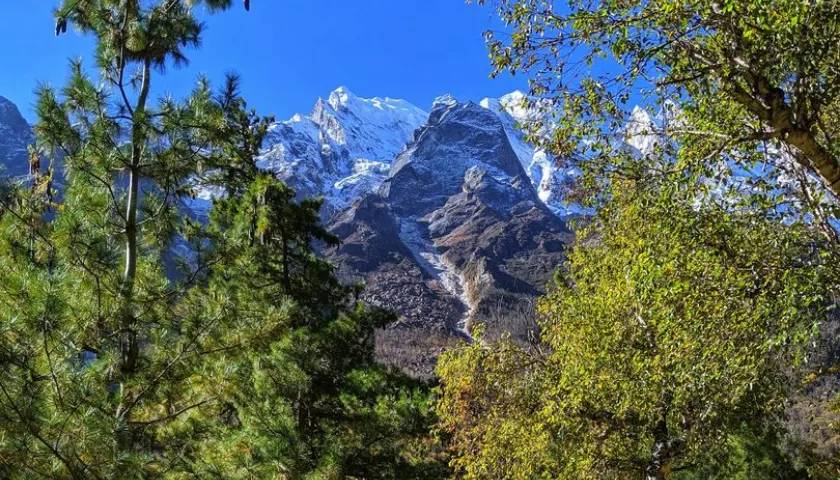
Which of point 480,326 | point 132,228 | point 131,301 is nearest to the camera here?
point 131,301

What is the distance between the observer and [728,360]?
21.2 feet

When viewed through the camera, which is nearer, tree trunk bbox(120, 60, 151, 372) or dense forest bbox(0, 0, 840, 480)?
dense forest bbox(0, 0, 840, 480)

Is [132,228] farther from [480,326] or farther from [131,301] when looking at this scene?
[480,326]

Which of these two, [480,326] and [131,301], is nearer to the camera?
[131,301]

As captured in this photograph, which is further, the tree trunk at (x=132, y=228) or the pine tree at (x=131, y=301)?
the tree trunk at (x=132, y=228)

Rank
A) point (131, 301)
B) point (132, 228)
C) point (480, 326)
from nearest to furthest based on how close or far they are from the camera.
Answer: point (131, 301) → point (132, 228) → point (480, 326)

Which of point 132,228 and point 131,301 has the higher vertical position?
point 132,228

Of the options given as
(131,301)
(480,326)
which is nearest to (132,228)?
(131,301)

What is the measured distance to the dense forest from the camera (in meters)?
5.74

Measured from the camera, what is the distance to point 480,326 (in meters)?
12.8

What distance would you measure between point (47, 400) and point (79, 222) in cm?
241

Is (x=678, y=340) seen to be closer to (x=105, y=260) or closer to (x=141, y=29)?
(x=105, y=260)

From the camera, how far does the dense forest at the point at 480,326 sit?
5742mm

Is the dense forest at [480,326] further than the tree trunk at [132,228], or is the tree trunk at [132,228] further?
the tree trunk at [132,228]
